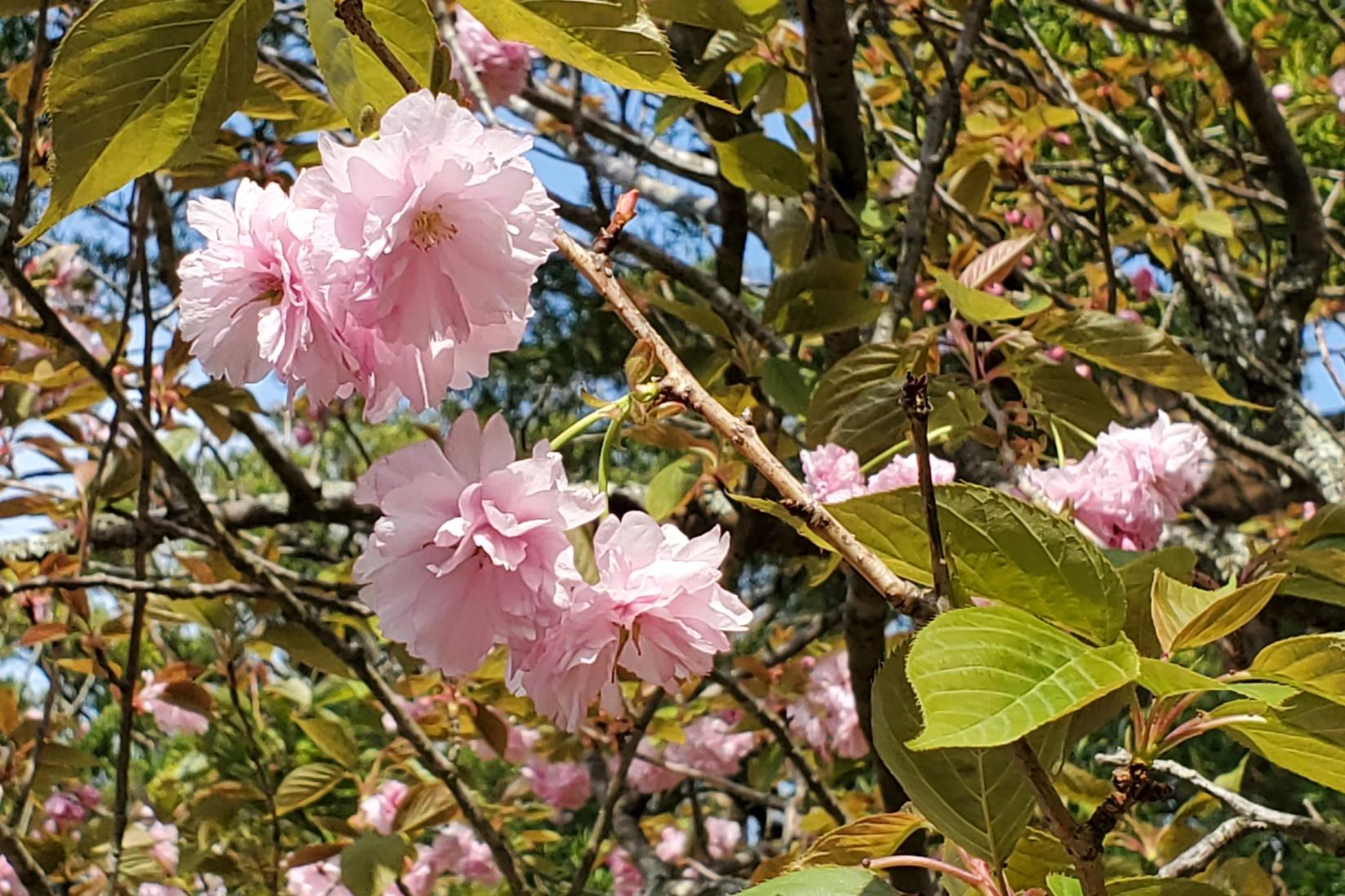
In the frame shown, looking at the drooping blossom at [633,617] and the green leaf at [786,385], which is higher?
the green leaf at [786,385]

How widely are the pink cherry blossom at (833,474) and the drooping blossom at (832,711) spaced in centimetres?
67

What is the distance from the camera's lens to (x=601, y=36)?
511mm

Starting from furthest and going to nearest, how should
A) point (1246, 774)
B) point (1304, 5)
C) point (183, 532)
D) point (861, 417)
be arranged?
1. point (1304, 5)
2. point (1246, 774)
3. point (183, 532)
4. point (861, 417)

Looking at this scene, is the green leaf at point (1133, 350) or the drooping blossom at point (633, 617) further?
the green leaf at point (1133, 350)

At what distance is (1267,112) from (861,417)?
3.68 ft

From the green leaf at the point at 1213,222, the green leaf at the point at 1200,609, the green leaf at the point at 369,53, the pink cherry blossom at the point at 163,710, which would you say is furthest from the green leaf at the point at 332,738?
the green leaf at the point at 1213,222

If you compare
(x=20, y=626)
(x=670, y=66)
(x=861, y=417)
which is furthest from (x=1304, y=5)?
(x=20, y=626)

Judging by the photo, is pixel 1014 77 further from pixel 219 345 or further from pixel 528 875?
pixel 219 345

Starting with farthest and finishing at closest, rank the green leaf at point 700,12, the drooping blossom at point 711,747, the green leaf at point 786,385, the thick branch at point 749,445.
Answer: the drooping blossom at point 711,747 < the green leaf at point 786,385 < the green leaf at point 700,12 < the thick branch at point 749,445

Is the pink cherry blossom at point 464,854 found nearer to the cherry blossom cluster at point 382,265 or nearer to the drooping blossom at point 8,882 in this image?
the drooping blossom at point 8,882

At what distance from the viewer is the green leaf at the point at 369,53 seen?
0.49 metres

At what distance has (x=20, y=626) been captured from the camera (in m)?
2.14

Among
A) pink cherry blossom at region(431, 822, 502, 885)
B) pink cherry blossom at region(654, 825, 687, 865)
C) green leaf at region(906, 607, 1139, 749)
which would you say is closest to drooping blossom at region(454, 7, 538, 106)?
pink cherry blossom at region(431, 822, 502, 885)

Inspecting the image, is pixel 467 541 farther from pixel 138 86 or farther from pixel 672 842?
pixel 672 842
